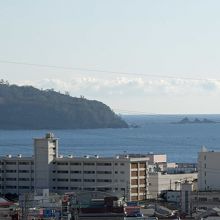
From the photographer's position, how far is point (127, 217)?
16.3m

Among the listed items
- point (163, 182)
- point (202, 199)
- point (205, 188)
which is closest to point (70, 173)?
point (163, 182)

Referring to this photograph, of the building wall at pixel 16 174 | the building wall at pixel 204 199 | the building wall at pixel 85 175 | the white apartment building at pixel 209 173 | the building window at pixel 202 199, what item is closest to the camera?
the building wall at pixel 204 199

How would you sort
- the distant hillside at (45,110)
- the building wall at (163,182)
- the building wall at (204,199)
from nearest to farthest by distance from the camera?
the building wall at (204,199) < the building wall at (163,182) < the distant hillside at (45,110)

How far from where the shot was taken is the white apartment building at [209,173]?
90.2ft

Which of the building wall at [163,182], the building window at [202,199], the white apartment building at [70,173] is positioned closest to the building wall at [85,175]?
the white apartment building at [70,173]

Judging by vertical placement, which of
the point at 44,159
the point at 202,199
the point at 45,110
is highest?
the point at 45,110

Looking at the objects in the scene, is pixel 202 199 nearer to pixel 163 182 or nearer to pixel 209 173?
pixel 209 173

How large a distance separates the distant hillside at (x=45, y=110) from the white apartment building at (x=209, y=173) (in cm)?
6838

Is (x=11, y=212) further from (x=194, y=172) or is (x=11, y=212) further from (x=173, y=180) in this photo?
(x=194, y=172)

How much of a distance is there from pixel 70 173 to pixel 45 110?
224 ft

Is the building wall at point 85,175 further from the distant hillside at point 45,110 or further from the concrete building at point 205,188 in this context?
the distant hillside at point 45,110

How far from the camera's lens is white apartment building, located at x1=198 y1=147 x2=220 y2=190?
2748 cm

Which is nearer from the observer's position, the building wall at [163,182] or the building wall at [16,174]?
the building wall at [16,174]

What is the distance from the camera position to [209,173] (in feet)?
90.8
